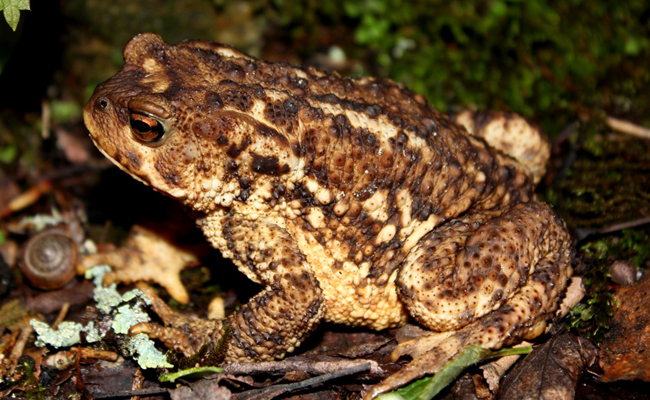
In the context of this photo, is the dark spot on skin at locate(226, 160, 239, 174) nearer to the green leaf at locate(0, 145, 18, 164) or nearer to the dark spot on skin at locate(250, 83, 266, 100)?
the dark spot on skin at locate(250, 83, 266, 100)

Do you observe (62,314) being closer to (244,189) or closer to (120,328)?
(120,328)

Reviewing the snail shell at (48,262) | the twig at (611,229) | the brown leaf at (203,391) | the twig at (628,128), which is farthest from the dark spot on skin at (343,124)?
the twig at (628,128)

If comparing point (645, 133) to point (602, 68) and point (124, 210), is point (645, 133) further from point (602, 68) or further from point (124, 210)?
point (124, 210)

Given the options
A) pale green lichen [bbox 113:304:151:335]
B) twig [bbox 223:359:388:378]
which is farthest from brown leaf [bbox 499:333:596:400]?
pale green lichen [bbox 113:304:151:335]

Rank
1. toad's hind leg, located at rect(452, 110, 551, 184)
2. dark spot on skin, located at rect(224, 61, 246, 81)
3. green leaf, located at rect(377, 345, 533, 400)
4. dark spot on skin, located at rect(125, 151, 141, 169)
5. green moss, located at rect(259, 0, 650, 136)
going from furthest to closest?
green moss, located at rect(259, 0, 650, 136) < toad's hind leg, located at rect(452, 110, 551, 184) < dark spot on skin, located at rect(224, 61, 246, 81) < dark spot on skin, located at rect(125, 151, 141, 169) < green leaf, located at rect(377, 345, 533, 400)

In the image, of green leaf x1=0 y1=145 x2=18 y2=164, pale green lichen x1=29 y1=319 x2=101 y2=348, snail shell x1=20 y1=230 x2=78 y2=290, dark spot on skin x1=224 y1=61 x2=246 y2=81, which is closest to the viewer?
dark spot on skin x1=224 y1=61 x2=246 y2=81

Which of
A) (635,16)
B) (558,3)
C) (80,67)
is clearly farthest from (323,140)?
(635,16)

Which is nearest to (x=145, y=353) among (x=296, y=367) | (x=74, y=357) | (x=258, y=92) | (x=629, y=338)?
(x=74, y=357)
